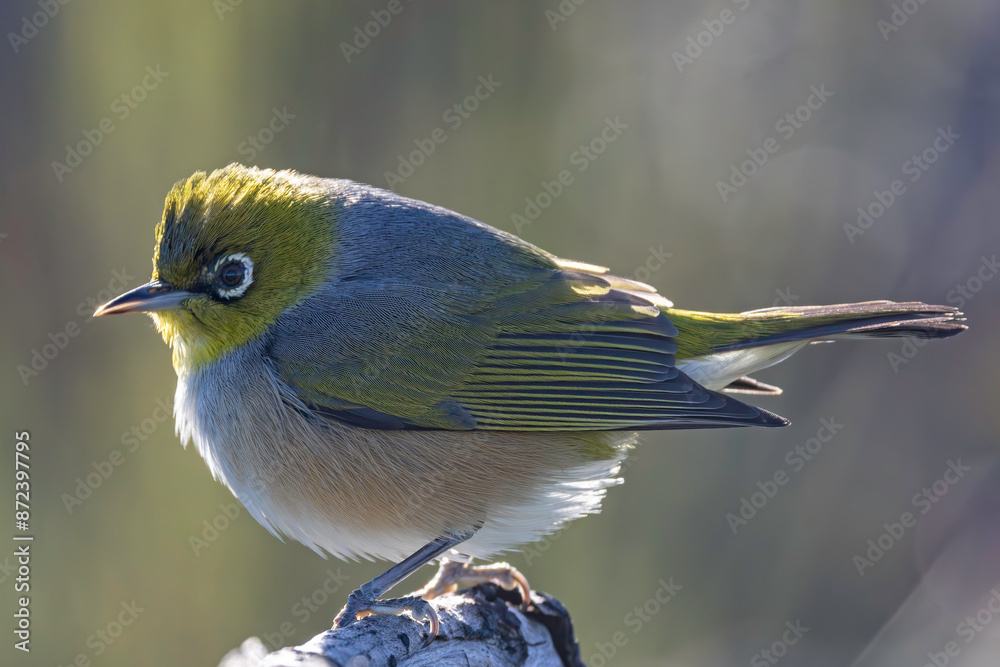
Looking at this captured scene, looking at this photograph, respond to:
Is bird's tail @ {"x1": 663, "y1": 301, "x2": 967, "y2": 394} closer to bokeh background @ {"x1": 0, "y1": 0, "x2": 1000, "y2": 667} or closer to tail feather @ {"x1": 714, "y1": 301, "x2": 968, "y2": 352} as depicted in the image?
tail feather @ {"x1": 714, "y1": 301, "x2": 968, "y2": 352}

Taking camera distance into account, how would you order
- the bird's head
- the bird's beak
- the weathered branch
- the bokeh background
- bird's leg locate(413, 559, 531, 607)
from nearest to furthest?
1. the weathered branch
2. the bird's beak
3. the bird's head
4. bird's leg locate(413, 559, 531, 607)
5. the bokeh background

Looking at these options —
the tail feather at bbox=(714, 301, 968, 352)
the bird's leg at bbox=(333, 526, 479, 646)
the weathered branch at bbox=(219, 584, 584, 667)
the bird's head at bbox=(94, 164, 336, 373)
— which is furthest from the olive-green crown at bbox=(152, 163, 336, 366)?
the tail feather at bbox=(714, 301, 968, 352)

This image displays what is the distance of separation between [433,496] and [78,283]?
12.4 ft

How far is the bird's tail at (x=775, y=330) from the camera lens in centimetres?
403

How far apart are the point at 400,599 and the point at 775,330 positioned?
209cm

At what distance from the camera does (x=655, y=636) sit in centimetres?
678

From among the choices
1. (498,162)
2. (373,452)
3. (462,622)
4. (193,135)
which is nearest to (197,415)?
(373,452)

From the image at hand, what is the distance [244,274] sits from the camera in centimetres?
396

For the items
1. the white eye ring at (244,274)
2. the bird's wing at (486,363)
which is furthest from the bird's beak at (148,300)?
the bird's wing at (486,363)

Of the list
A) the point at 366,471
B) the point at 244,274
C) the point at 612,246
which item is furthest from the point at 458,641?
the point at 612,246

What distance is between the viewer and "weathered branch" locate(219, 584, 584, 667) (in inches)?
115

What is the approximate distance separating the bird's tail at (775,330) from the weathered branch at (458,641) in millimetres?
1357

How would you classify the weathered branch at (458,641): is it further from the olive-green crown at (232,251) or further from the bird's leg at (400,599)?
the olive-green crown at (232,251)

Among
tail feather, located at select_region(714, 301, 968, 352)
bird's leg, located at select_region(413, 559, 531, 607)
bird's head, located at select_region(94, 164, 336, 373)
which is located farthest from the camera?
bird's leg, located at select_region(413, 559, 531, 607)
